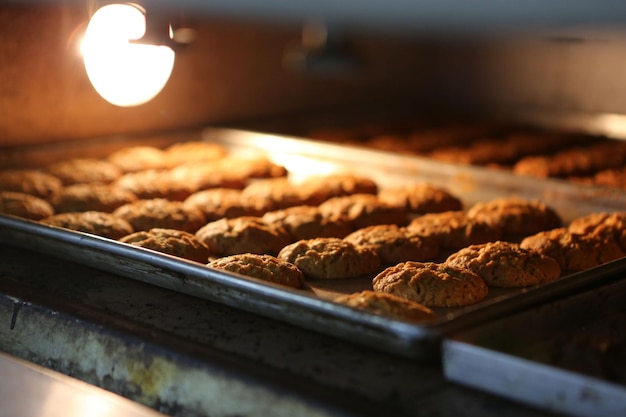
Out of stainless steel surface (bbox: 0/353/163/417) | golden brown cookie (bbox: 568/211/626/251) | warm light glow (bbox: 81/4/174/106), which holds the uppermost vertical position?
warm light glow (bbox: 81/4/174/106)

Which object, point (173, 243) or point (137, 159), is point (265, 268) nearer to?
point (173, 243)

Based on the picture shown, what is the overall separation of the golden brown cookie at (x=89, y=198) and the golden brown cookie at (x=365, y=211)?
85 centimetres

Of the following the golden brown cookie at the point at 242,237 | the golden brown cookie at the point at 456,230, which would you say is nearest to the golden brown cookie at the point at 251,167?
the golden brown cookie at the point at 242,237

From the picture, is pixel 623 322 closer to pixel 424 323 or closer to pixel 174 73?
pixel 424 323

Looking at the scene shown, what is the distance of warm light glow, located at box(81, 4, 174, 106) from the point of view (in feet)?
10.5

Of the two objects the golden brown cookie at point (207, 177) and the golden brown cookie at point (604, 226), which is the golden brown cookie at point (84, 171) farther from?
the golden brown cookie at point (604, 226)

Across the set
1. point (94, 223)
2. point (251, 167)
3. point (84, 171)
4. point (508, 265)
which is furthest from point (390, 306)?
point (84, 171)

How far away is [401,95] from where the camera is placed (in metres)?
6.52

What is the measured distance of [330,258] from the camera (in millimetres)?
2859

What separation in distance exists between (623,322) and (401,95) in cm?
427

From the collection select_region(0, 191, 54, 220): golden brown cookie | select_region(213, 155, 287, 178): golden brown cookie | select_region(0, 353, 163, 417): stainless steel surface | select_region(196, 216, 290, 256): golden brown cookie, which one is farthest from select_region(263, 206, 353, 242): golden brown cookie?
select_region(0, 353, 163, 417): stainless steel surface

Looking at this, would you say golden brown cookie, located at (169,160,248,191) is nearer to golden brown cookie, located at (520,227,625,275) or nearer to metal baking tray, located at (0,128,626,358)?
metal baking tray, located at (0,128,626,358)

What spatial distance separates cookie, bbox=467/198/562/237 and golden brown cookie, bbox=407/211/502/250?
55mm

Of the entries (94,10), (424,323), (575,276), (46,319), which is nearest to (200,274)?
(46,319)
